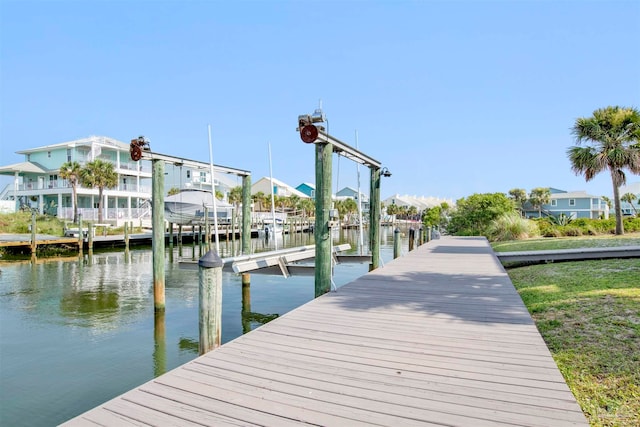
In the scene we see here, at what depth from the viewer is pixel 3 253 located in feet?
70.1

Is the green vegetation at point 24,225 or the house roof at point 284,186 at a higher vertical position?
the house roof at point 284,186

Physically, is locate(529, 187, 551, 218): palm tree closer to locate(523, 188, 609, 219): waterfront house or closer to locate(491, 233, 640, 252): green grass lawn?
locate(523, 188, 609, 219): waterfront house

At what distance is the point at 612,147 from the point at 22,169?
47507mm

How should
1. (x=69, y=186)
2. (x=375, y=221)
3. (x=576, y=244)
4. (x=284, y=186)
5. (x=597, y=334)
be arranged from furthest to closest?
1. (x=284, y=186)
2. (x=69, y=186)
3. (x=576, y=244)
4. (x=375, y=221)
5. (x=597, y=334)

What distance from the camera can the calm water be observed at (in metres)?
5.34

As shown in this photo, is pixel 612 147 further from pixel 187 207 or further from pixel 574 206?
pixel 574 206

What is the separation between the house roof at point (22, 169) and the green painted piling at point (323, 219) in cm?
4288

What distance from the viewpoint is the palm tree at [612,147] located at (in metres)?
20.6

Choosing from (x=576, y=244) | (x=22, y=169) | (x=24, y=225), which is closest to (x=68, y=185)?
(x=22, y=169)

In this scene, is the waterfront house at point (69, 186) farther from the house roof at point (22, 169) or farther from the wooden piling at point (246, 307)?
the wooden piling at point (246, 307)

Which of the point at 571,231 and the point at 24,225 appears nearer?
the point at 571,231

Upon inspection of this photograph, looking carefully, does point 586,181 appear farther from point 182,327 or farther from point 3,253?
point 3,253

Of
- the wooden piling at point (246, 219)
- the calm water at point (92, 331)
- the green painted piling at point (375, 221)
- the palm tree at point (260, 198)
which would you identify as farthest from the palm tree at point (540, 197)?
the wooden piling at point (246, 219)

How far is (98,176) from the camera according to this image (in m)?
35.0
